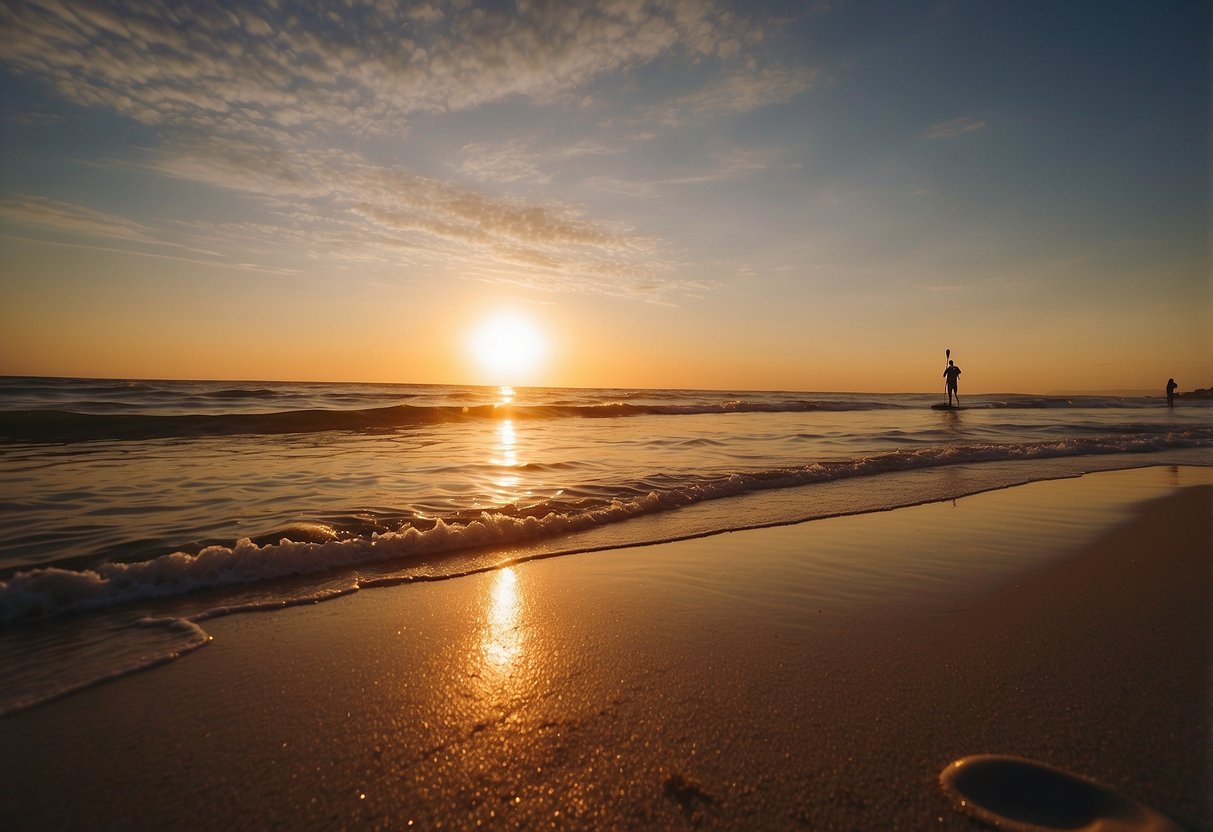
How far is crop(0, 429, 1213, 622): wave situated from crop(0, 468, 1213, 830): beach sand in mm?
814

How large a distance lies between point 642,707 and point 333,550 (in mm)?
3125

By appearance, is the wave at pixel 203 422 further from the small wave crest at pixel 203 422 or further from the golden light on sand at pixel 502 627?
the golden light on sand at pixel 502 627

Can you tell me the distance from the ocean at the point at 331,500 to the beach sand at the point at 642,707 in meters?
0.57

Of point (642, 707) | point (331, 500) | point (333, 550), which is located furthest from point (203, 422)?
point (642, 707)

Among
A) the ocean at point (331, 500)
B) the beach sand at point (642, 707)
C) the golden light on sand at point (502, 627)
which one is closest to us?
the beach sand at point (642, 707)

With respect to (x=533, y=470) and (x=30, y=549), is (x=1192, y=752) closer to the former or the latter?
(x=30, y=549)

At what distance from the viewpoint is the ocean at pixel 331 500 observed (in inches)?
139

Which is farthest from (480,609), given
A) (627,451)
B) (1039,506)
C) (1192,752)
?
(627,451)

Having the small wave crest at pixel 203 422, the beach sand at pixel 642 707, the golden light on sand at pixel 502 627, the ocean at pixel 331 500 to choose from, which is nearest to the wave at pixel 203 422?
the small wave crest at pixel 203 422

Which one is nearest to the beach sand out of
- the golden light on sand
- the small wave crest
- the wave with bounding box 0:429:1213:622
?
the golden light on sand

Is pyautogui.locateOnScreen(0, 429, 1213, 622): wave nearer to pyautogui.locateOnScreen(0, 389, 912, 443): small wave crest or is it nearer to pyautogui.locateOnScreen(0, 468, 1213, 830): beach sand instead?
pyautogui.locateOnScreen(0, 468, 1213, 830): beach sand

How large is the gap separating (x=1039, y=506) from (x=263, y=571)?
786cm

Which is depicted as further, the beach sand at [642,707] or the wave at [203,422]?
the wave at [203,422]

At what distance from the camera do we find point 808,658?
278cm
